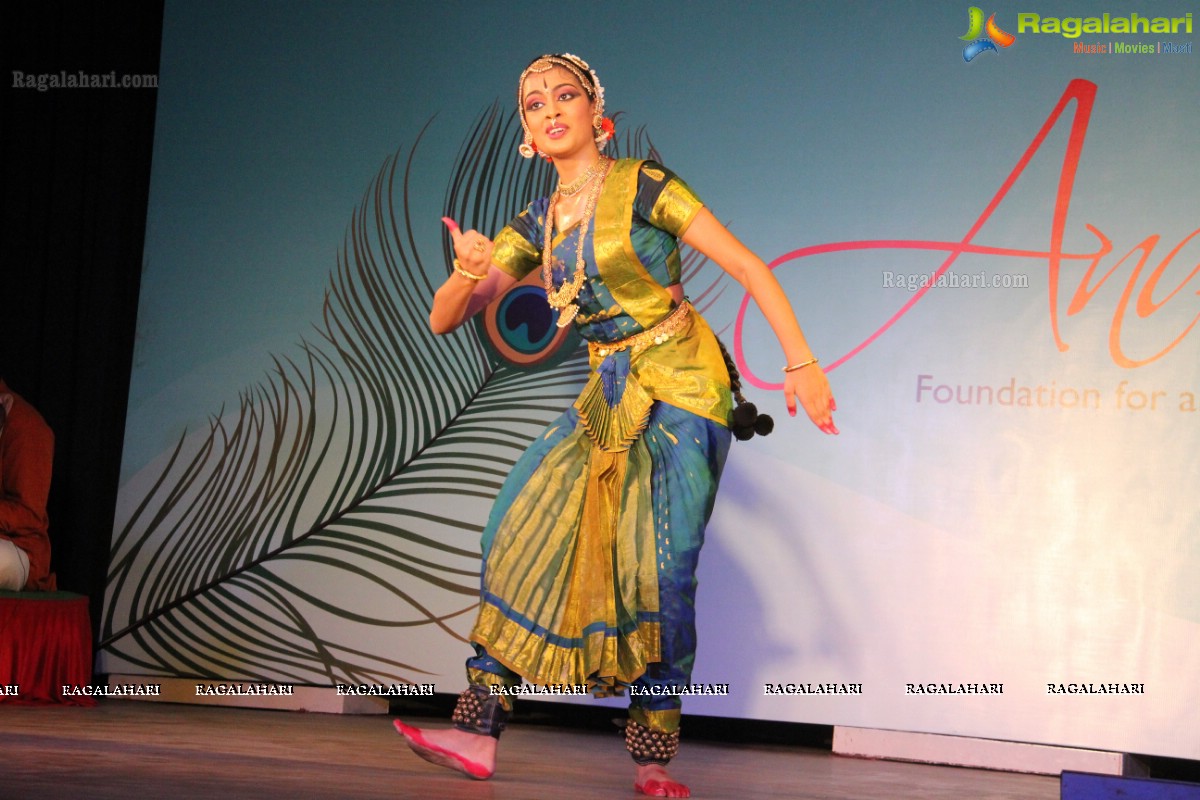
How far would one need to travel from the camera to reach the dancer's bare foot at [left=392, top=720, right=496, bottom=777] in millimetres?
2588

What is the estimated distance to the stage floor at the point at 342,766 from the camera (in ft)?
7.32

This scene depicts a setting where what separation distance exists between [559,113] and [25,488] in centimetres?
235

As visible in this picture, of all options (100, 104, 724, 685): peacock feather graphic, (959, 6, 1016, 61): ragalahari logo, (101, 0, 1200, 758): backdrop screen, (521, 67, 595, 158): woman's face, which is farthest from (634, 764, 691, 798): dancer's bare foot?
(959, 6, 1016, 61): ragalahari logo

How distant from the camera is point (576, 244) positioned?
277cm

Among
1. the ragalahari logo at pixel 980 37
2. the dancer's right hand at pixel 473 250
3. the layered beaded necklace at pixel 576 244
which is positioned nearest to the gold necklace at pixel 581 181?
the layered beaded necklace at pixel 576 244

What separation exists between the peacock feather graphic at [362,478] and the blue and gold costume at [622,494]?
54.3 inches

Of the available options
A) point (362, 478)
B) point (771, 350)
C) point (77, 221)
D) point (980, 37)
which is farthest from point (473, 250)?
point (77, 221)

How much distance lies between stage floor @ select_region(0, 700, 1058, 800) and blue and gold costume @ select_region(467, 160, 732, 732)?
272 mm

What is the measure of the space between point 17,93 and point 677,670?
3.50m

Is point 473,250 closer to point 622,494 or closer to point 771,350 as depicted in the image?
point 622,494

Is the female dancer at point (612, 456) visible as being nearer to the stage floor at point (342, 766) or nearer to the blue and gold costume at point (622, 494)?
the blue and gold costume at point (622, 494)

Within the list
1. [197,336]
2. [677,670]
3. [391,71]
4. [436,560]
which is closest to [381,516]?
[436,560]

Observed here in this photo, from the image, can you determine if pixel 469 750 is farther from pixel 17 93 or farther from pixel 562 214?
pixel 17 93

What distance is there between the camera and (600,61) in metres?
4.22
